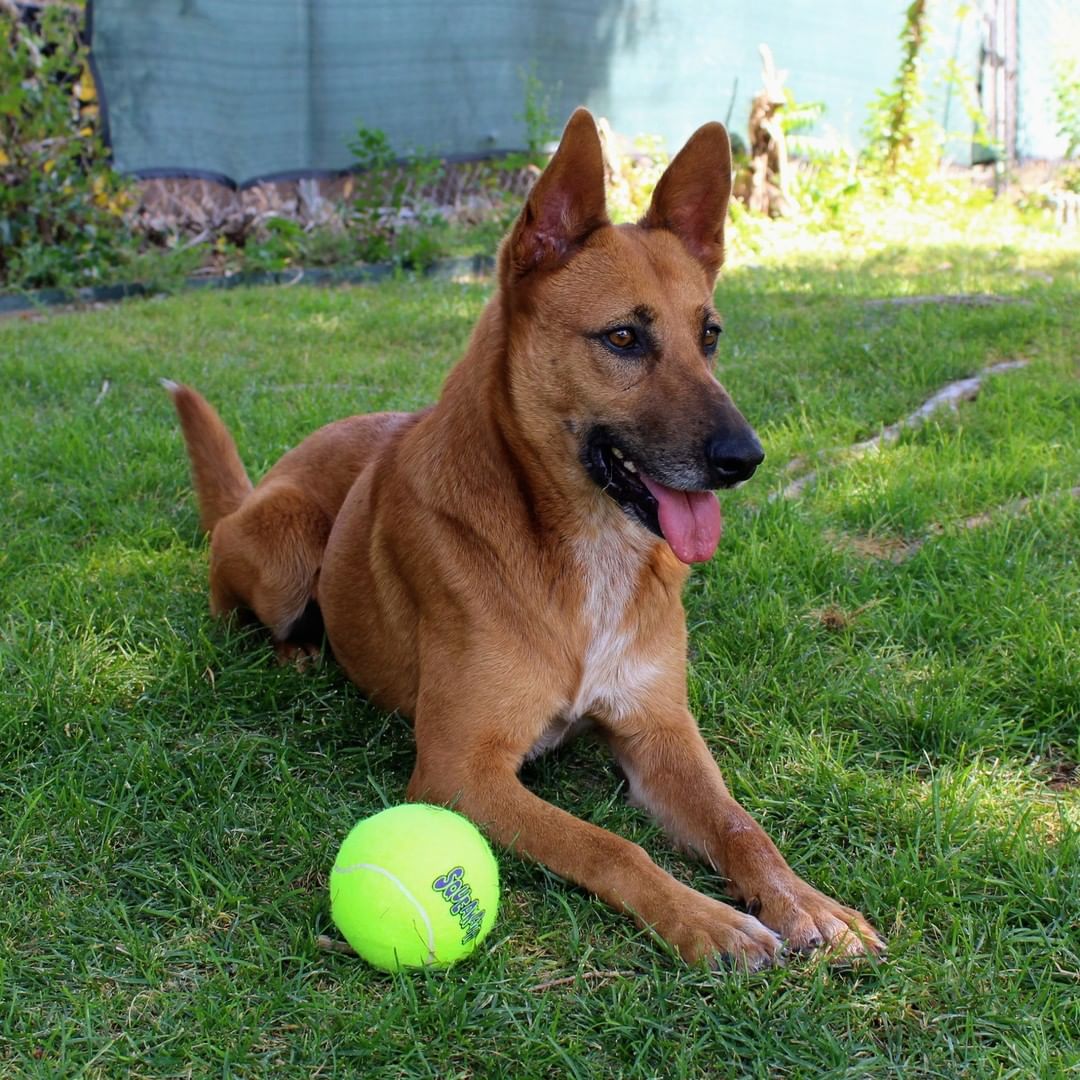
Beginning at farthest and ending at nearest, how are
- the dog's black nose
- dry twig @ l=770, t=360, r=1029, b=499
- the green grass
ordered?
dry twig @ l=770, t=360, r=1029, b=499 < the dog's black nose < the green grass

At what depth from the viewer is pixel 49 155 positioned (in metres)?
8.59

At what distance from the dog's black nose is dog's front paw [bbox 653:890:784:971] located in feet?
3.18

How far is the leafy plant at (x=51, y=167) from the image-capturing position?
329 inches

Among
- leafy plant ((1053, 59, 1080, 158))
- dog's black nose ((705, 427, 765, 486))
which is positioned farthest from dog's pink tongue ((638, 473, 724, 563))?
leafy plant ((1053, 59, 1080, 158))

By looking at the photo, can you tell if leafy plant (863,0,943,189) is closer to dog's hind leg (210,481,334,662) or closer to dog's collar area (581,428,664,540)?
dog's hind leg (210,481,334,662)

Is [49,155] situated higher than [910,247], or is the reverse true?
[49,155]

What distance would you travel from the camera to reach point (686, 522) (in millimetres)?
2822

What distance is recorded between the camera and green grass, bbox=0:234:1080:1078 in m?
2.05

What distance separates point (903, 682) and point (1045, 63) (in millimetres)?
12635

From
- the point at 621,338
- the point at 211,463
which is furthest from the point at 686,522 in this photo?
the point at 211,463

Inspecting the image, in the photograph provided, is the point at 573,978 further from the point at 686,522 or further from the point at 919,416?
the point at 919,416

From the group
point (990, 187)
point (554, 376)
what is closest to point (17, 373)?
point (554, 376)

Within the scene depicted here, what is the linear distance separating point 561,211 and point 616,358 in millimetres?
422

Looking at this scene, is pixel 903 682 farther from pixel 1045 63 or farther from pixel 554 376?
pixel 1045 63
